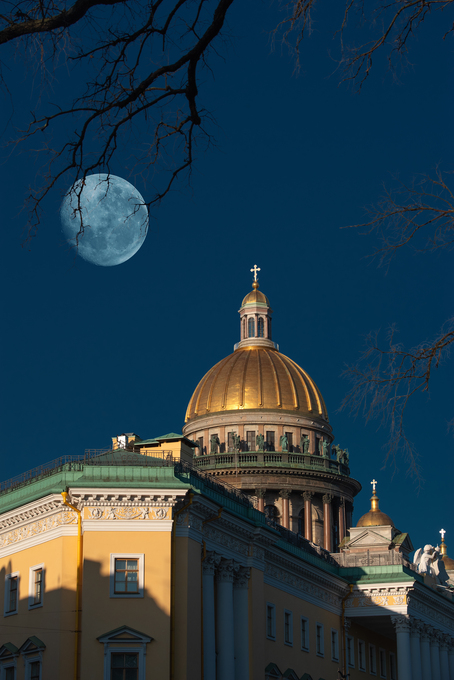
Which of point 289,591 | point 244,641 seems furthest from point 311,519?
point 244,641

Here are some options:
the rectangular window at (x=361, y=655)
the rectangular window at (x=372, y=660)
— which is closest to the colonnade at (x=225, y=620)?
the rectangular window at (x=361, y=655)

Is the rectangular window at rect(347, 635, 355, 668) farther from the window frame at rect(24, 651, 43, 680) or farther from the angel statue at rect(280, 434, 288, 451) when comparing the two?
the window frame at rect(24, 651, 43, 680)

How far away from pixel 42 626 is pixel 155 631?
443 cm

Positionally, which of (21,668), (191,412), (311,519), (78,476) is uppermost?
(191,412)

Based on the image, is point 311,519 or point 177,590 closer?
point 177,590

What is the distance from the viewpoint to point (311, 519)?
3329 inches

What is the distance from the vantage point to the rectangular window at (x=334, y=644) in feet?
188

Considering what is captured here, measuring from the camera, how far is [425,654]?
6606cm

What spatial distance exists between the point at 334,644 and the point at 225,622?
16.7m

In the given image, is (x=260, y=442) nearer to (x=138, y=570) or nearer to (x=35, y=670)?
(x=138, y=570)

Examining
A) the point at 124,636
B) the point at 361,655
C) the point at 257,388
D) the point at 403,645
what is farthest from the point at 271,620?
the point at 257,388

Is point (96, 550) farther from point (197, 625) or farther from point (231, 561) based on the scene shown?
point (231, 561)

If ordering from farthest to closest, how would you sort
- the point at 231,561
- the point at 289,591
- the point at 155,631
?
the point at 289,591 → the point at 231,561 → the point at 155,631

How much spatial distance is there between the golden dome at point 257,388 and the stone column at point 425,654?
26.3 meters
